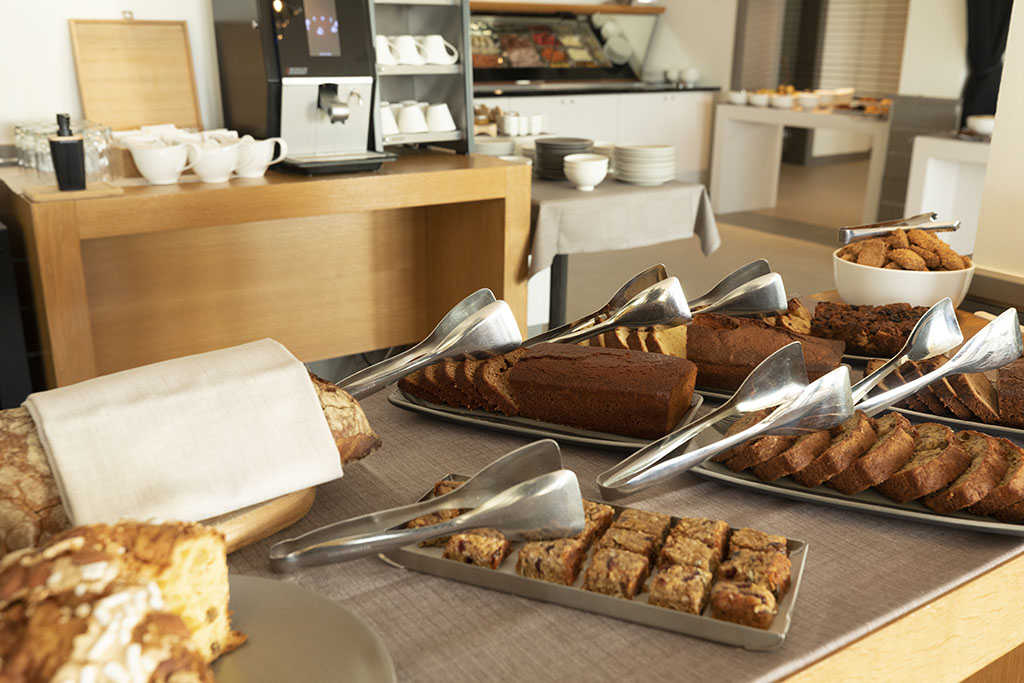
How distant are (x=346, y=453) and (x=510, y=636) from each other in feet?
0.89

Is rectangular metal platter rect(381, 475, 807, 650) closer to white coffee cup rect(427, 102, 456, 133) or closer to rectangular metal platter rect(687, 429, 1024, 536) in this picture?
rectangular metal platter rect(687, 429, 1024, 536)

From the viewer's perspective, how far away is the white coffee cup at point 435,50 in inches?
123

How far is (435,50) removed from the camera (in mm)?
3125

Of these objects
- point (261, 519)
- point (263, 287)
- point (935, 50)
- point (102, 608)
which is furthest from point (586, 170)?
point (935, 50)

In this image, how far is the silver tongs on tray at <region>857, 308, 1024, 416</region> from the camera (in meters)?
0.98

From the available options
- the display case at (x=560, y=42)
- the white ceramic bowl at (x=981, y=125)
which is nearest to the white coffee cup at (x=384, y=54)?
the display case at (x=560, y=42)

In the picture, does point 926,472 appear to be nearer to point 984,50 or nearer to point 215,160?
point 215,160

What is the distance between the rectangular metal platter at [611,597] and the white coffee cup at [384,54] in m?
2.55

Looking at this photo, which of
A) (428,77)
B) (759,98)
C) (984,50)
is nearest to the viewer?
(428,77)

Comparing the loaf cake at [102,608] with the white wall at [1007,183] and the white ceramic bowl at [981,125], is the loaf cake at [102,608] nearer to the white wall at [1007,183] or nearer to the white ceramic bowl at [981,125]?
the white wall at [1007,183]

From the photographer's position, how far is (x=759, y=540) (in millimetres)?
737

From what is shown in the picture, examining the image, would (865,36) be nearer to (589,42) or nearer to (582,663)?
(589,42)

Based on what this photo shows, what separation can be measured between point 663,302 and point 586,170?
1.97 metres

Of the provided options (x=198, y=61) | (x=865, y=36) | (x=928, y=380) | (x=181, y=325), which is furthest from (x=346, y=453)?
(x=865, y=36)
